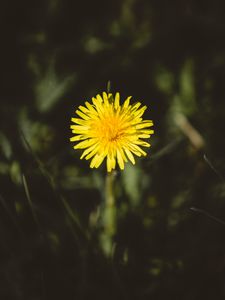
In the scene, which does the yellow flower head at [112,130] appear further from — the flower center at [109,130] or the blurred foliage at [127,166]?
the blurred foliage at [127,166]

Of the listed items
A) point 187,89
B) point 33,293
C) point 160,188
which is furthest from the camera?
point 187,89

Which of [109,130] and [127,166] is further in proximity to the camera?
[127,166]

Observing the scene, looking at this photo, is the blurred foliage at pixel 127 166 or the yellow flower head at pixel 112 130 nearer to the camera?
the yellow flower head at pixel 112 130

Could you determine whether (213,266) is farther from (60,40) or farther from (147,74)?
(60,40)

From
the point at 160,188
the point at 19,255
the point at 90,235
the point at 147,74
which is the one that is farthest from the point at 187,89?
the point at 19,255

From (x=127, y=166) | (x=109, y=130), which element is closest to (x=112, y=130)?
(x=109, y=130)

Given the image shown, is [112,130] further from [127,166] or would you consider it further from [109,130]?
[127,166]

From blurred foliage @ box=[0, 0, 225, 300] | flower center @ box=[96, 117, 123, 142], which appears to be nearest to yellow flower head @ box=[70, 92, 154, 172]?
flower center @ box=[96, 117, 123, 142]

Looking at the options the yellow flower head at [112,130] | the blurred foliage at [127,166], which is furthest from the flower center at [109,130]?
the blurred foliage at [127,166]
